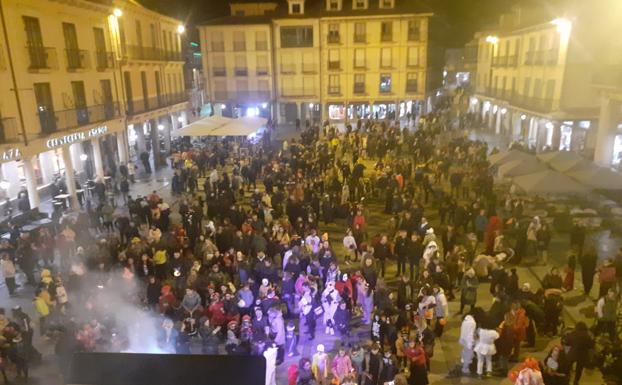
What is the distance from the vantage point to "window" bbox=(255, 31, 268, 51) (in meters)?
46.5

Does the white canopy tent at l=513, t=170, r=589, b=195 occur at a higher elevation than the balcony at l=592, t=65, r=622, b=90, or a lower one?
lower

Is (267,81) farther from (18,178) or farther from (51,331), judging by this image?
(51,331)

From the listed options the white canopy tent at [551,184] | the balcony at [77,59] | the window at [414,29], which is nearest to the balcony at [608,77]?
the white canopy tent at [551,184]

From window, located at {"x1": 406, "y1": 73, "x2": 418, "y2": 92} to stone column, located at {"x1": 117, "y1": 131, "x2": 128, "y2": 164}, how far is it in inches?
1117

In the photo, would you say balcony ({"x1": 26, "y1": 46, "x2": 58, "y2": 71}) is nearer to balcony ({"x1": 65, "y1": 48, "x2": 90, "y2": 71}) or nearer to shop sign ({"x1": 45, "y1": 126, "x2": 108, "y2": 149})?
balcony ({"x1": 65, "y1": 48, "x2": 90, "y2": 71})

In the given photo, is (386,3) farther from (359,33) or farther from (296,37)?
(296,37)

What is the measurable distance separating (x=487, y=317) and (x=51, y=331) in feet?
29.9

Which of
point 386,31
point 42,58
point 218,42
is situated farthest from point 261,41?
point 42,58

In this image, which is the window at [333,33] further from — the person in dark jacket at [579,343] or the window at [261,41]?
the person in dark jacket at [579,343]

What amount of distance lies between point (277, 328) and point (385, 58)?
3990cm

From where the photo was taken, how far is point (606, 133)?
2317 cm

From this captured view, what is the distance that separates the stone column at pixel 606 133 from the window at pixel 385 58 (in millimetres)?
25019

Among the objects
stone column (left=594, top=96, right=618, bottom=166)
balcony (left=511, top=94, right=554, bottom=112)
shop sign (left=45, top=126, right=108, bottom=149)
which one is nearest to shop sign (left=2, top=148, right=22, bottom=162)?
shop sign (left=45, top=126, right=108, bottom=149)

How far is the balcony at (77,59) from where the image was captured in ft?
74.4
